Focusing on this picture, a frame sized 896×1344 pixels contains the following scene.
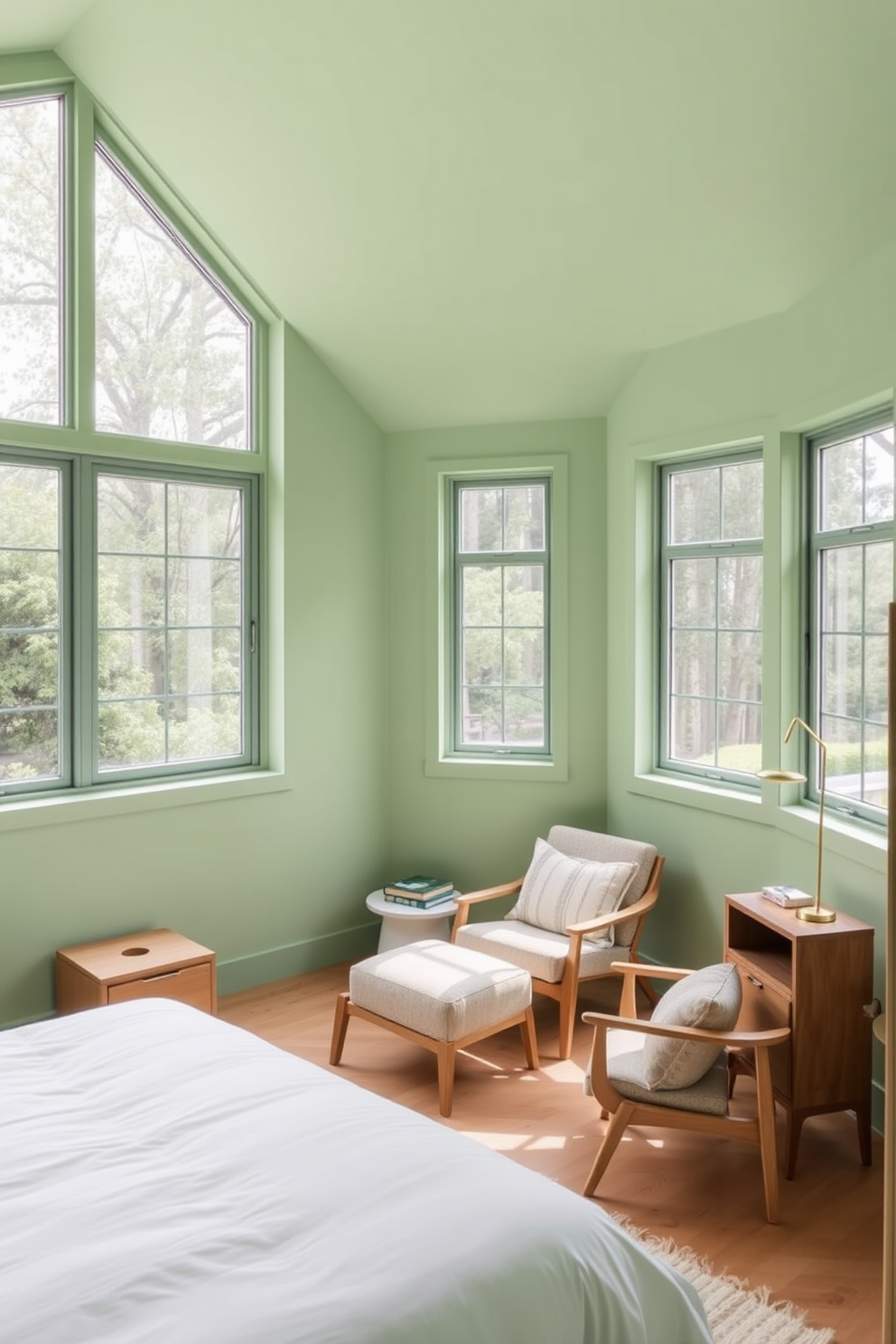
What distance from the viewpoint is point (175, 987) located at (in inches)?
163

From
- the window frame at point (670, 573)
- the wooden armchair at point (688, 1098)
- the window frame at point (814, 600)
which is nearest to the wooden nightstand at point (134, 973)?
the wooden armchair at point (688, 1098)

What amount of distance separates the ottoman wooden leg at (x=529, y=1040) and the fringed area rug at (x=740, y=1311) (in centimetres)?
122

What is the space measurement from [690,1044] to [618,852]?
1642 mm

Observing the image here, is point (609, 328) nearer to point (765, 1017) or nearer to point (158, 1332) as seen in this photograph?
point (765, 1017)

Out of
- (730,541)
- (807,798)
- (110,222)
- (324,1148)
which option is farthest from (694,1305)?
(110,222)

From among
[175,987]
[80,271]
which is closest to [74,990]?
[175,987]

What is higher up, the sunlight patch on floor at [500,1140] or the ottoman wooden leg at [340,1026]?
the ottoman wooden leg at [340,1026]

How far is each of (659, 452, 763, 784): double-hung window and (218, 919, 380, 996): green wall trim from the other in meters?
1.82

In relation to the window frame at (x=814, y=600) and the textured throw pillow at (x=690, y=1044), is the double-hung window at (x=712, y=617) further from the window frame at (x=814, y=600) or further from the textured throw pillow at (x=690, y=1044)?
the textured throw pillow at (x=690, y=1044)

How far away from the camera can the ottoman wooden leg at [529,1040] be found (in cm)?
410

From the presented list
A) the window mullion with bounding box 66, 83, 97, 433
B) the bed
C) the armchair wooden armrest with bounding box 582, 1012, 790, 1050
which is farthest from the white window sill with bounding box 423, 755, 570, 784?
the bed

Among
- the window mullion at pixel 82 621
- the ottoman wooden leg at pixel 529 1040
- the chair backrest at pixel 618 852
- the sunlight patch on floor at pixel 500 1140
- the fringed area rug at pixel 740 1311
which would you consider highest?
the window mullion at pixel 82 621

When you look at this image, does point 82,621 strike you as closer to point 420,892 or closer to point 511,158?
point 420,892

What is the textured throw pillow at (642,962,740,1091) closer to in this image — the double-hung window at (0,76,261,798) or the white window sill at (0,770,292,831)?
the white window sill at (0,770,292,831)
